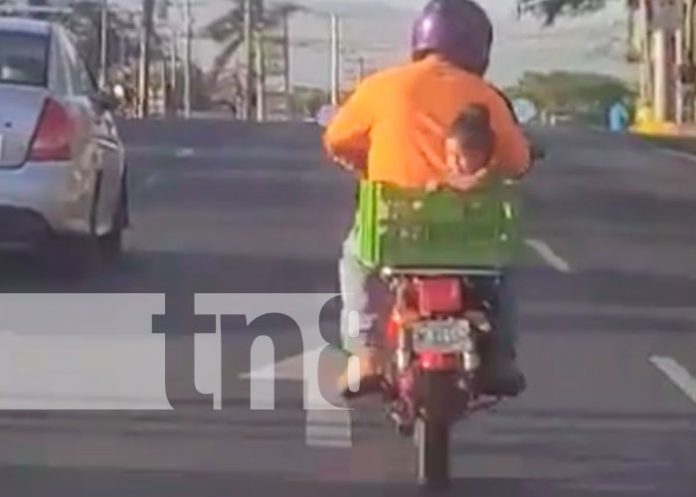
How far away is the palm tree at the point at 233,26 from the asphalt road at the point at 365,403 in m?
93.9

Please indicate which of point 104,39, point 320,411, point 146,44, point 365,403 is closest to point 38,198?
point 320,411

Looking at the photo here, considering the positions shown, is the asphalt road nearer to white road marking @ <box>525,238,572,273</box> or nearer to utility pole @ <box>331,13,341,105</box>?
white road marking @ <box>525,238,572,273</box>

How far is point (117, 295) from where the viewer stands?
50.4 ft

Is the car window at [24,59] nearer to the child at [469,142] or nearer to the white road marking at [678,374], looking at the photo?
the white road marking at [678,374]

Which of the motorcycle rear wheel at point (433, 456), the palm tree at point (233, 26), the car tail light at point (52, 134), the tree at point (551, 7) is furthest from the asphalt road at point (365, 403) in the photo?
the palm tree at point (233, 26)

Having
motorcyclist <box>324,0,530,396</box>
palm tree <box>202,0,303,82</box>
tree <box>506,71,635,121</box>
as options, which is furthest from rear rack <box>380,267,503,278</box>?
palm tree <box>202,0,303,82</box>

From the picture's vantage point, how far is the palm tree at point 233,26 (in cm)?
11912

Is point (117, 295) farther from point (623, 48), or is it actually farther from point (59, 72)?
point (623, 48)

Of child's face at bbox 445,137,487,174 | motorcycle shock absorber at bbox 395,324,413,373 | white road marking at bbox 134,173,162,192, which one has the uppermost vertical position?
child's face at bbox 445,137,487,174

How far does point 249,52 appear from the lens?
116938 millimetres

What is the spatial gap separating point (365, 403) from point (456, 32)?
2.18 meters

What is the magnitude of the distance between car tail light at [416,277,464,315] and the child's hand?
1.06 ft

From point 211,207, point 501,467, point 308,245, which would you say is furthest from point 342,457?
point 211,207

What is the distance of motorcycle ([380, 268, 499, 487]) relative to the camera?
8795 mm
